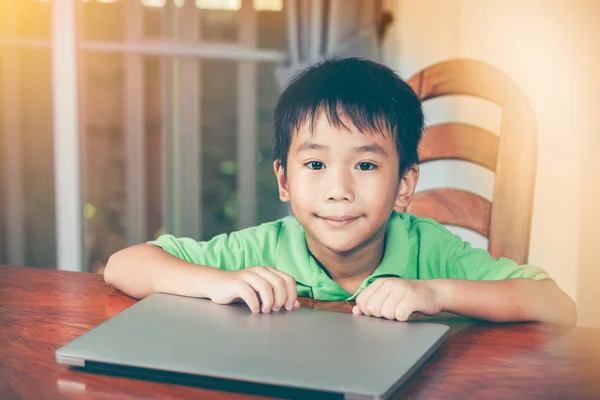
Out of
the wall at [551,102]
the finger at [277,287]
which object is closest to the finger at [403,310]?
the finger at [277,287]

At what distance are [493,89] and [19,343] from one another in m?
0.76

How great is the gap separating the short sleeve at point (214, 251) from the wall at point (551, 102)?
2.50ft

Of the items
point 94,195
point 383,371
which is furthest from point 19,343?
point 94,195

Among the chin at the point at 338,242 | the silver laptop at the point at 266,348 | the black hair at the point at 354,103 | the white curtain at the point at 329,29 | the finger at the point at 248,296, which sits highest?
the white curtain at the point at 329,29

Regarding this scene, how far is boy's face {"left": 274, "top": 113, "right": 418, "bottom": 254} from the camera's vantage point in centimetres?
81

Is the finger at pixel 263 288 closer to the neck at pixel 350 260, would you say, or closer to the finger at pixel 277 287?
the finger at pixel 277 287

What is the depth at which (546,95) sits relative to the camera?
4.75ft

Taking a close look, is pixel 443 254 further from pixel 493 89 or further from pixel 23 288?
pixel 23 288

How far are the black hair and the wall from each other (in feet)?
1.93

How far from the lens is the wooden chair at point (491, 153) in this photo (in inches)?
42.5

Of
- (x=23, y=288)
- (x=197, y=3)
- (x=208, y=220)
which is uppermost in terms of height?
(x=197, y=3)

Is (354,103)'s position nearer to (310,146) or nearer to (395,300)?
(310,146)

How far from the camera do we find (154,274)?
2.52ft

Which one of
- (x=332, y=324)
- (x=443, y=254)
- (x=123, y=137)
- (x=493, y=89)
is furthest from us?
(x=123, y=137)
